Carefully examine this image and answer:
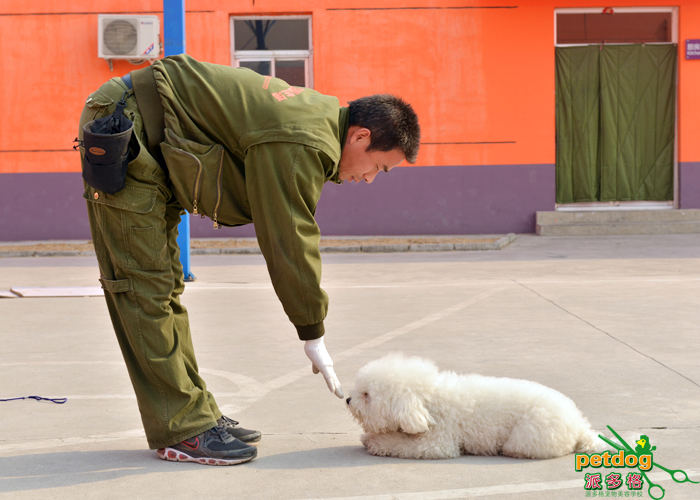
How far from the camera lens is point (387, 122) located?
320 centimetres

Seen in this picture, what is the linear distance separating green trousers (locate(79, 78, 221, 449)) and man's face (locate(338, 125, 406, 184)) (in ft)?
2.52

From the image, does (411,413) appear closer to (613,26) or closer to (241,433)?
(241,433)

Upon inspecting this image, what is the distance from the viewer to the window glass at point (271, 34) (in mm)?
14570

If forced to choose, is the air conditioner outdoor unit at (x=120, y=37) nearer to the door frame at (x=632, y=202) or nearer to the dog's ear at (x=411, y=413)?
the door frame at (x=632, y=202)

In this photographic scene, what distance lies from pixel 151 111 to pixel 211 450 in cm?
144

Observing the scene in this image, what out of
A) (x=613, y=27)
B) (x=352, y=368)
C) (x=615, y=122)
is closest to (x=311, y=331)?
(x=352, y=368)

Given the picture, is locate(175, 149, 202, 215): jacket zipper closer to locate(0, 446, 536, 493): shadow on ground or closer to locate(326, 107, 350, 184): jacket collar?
locate(326, 107, 350, 184): jacket collar

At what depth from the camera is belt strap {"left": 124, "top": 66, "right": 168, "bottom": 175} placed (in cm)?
319

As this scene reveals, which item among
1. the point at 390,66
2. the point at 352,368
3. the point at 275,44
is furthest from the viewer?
the point at 275,44

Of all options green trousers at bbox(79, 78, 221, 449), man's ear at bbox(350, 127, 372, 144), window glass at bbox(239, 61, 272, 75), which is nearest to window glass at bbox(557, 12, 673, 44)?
window glass at bbox(239, 61, 272, 75)

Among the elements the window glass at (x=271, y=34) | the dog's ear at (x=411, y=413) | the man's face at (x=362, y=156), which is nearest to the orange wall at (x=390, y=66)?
the window glass at (x=271, y=34)

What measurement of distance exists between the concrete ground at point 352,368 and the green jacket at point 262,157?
0.73 metres

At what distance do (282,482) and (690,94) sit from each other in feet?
44.8

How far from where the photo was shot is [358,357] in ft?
17.1
